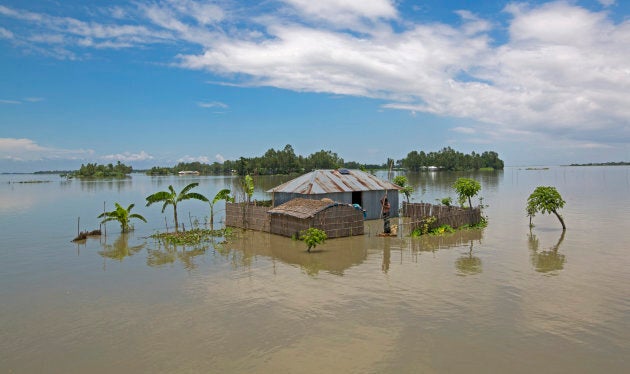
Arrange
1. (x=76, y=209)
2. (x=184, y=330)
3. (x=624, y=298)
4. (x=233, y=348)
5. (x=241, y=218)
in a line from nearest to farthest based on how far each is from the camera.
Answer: (x=233, y=348), (x=184, y=330), (x=624, y=298), (x=241, y=218), (x=76, y=209)

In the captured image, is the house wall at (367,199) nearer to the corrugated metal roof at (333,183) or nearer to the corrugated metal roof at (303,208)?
the corrugated metal roof at (333,183)

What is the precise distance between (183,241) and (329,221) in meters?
7.49

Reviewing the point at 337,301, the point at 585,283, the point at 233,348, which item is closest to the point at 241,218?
the point at 337,301

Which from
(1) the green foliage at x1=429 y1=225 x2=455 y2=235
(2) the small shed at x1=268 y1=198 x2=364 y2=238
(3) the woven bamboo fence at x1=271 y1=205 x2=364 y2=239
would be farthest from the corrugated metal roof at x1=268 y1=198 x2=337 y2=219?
(1) the green foliage at x1=429 y1=225 x2=455 y2=235

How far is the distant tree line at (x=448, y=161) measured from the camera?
440ft

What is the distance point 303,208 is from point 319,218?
1409mm

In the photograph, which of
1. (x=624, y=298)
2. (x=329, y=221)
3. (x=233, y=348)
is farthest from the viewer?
(x=329, y=221)

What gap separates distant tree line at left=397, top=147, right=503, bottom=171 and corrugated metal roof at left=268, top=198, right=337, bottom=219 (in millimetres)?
120412

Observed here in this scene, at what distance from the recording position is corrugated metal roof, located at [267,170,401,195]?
2386 centimetres

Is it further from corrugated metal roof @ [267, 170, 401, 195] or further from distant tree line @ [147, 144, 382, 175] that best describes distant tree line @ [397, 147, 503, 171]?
corrugated metal roof @ [267, 170, 401, 195]

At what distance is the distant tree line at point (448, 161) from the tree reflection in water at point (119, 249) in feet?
410

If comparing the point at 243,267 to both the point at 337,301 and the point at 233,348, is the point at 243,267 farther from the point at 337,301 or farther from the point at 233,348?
the point at 233,348

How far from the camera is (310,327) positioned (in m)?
9.73

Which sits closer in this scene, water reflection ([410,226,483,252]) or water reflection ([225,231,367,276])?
water reflection ([225,231,367,276])
